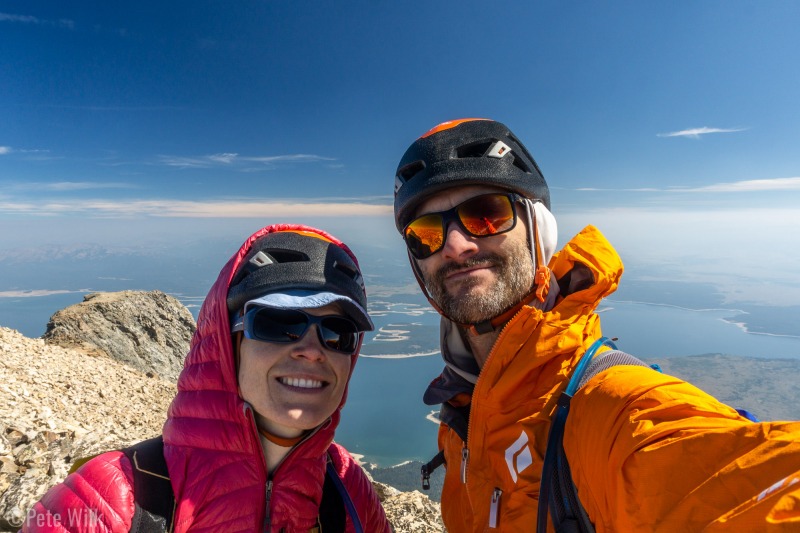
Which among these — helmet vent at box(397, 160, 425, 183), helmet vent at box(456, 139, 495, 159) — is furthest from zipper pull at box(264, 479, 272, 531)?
helmet vent at box(456, 139, 495, 159)

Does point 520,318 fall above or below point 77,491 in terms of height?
above

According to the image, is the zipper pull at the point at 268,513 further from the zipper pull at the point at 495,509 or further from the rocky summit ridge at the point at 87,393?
the rocky summit ridge at the point at 87,393

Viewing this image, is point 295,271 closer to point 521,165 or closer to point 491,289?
point 491,289

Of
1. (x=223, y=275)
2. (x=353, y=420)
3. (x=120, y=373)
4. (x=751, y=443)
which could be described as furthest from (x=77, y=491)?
(x=353, y=420)

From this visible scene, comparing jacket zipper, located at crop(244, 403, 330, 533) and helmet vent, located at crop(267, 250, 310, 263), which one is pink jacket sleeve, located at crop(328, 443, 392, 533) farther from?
helmet vent, located at crop(267, 250, 310, 263)

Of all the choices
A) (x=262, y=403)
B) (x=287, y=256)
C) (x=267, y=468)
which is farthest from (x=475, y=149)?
(x=267, y=468)

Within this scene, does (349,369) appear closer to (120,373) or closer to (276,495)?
(276,495)

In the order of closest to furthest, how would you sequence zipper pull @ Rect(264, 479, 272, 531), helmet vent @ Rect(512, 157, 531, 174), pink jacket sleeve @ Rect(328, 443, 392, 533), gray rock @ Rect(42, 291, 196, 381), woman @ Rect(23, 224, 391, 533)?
woman @ Rect(23, 224, 391, 533), zipper pull @ Rect(264, 479, 272, 531), pink jacket sleeve @ Rect(328, 443, 392, 533), helmet vent @ Rect(512, 157, 531, 174), gray rock @ Rect(42, 291, 196, 381)
